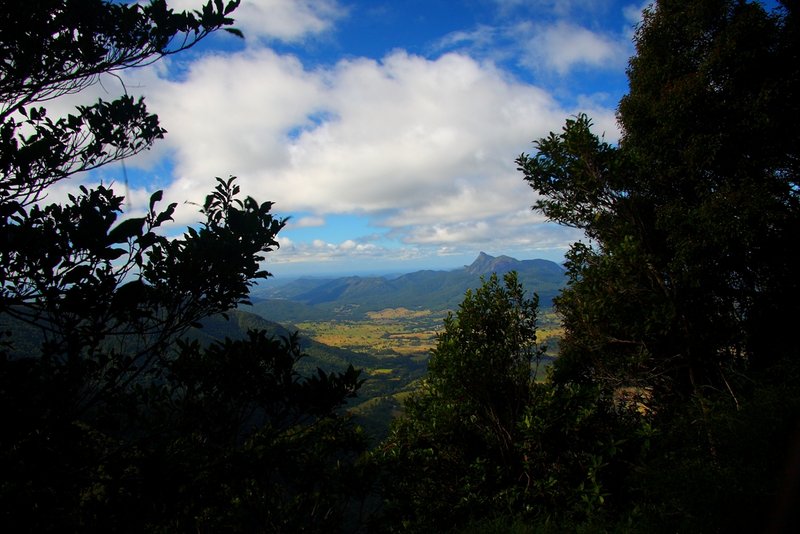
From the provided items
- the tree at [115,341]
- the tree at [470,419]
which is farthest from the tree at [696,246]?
the tree at [115,341]

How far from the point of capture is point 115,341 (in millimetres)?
4312

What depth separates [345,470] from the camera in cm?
732

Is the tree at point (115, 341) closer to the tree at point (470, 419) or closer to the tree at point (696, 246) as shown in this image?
the tree at point (470, 419)

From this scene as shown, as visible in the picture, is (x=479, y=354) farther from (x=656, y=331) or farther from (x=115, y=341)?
(x=115, y=341)

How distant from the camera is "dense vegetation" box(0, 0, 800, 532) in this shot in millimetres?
3311

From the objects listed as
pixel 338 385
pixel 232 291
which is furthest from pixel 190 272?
pixel 338 385

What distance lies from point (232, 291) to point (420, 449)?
735 centimetres

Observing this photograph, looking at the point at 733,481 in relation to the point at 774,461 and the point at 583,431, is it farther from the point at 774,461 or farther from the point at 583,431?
the point at 583,431

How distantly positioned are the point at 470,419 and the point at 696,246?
6521mm

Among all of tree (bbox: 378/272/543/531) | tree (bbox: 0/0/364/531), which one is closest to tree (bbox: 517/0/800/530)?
tree (bbox: 378/272/543/531)

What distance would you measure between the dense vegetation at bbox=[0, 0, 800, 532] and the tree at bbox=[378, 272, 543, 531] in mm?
61

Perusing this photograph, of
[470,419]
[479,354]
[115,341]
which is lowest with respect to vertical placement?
[470,419]

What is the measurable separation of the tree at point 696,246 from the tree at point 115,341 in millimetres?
6500

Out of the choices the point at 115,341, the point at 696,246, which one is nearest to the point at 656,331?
the point at 696,246
